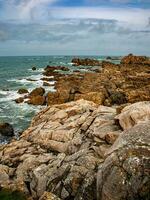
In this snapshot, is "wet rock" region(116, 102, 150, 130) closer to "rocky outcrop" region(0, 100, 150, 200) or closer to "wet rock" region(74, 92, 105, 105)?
"rocky outcrop" region(0, 100, 150, 200)

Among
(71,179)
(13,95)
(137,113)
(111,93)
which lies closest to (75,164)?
(71,179)

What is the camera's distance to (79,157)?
2114 cm

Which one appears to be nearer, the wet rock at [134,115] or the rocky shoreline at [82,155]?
the rocky shoreline at [82,155]

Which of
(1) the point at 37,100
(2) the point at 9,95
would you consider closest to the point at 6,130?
(1) the point at 37,100

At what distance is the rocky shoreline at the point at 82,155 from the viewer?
1572 cm

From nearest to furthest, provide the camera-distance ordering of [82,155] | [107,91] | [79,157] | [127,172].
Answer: [127,172], [79,157], [82,155], [107,91]

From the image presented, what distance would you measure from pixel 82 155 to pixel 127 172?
602 cm

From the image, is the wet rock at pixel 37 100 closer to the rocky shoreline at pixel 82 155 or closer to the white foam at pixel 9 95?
the white foam at pixel 9 95

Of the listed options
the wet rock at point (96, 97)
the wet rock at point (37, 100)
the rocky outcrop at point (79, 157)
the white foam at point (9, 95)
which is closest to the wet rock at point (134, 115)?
the rocky outcrop at point (79, 157)

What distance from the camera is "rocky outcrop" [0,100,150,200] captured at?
15.7 metres

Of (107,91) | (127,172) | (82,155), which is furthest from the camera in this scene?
(107,91)

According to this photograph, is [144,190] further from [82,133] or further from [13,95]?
[13,95]

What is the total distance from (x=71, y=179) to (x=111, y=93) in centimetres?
4144

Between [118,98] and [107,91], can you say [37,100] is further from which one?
[118,98]
